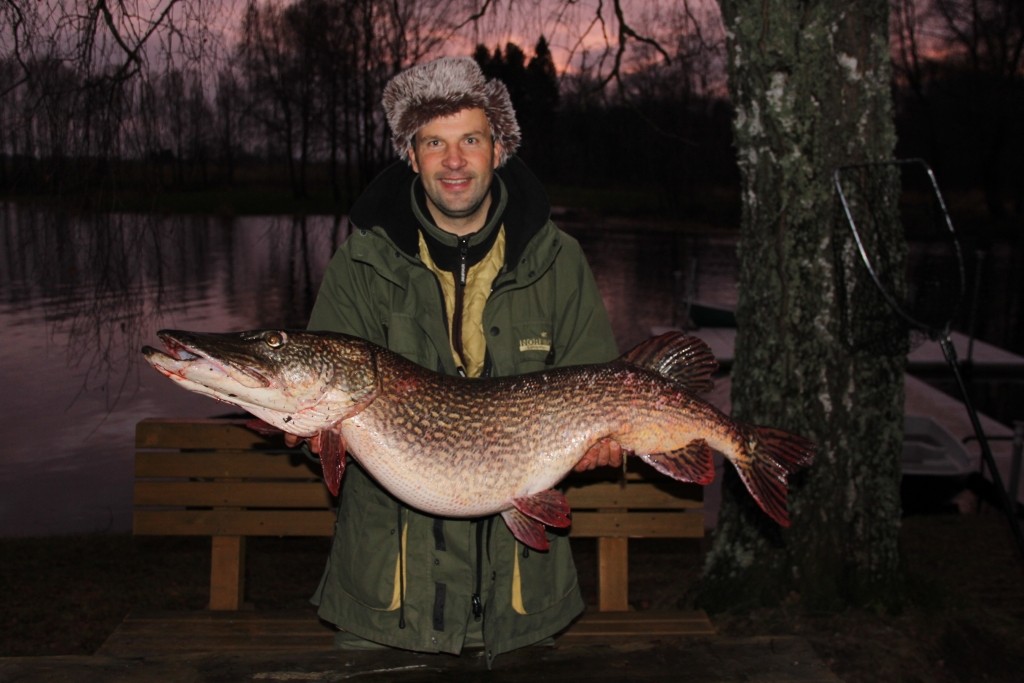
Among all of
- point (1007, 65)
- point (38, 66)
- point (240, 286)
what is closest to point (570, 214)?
point (1007, 65)

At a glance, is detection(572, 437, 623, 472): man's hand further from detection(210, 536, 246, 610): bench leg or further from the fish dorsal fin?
detection(210, 536, 246, 610): bench leg

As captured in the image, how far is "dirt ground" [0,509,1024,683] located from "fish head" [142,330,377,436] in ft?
9.61

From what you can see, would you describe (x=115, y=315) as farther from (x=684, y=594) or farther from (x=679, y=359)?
(x=679, y=359)

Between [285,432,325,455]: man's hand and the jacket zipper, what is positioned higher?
the jacket zipper

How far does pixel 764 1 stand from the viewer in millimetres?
4355

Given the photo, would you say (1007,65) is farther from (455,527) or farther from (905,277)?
(455,527)

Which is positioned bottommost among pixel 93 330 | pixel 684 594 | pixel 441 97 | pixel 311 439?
pixel 684 594

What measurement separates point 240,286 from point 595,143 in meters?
23.6

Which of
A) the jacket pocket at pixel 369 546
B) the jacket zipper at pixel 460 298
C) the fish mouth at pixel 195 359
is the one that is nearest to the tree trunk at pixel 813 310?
the jacket zipper at pixel 460 298

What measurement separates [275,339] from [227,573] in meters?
2.09

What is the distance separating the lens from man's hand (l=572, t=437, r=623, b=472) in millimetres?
2850

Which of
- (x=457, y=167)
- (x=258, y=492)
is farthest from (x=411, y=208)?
(x=258, y=492)

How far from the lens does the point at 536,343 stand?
2.95 meters

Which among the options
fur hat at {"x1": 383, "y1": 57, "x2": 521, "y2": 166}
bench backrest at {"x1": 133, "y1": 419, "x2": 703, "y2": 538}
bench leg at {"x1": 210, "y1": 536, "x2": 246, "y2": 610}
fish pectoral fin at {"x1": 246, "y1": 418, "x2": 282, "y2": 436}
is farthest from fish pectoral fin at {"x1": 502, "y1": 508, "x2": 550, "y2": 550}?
bench leg at {"x1": 210, "y1": 536, "x2": 246, "y2": 610}
